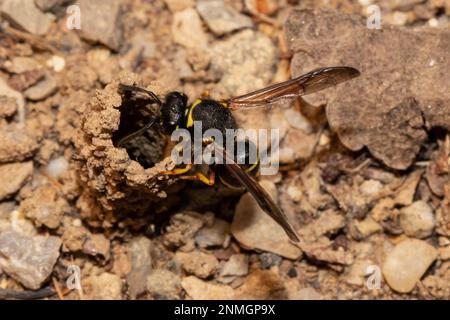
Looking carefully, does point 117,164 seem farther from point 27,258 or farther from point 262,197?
point 27,258

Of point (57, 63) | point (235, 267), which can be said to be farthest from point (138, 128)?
point (235, 267)

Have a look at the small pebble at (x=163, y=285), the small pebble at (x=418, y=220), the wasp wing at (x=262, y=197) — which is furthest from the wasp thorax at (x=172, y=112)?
the small pebble at (x=418, y=220)

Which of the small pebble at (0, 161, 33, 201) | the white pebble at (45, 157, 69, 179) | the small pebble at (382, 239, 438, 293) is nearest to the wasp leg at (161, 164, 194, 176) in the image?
the white pebble at (45, 157, 69, 179)

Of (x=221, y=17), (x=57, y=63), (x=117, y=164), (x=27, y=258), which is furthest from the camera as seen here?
(x=221, y=17)

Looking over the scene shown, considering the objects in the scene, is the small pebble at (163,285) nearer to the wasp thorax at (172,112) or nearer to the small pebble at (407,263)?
the wasp thorax at (172,112)

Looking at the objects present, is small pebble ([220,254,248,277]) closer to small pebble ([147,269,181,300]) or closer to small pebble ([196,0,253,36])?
small pebble ([147,269,181,300])

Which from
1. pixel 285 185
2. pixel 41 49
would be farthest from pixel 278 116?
pixel 41 49

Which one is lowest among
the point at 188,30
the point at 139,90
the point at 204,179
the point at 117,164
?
the point at 204,179
